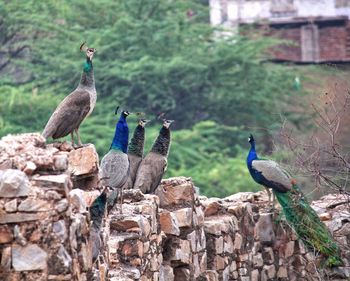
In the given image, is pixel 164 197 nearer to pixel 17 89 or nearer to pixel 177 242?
pixel 177 242

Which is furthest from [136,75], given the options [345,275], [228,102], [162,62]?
[345,275]

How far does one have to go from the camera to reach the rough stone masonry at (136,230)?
6840 millimetres

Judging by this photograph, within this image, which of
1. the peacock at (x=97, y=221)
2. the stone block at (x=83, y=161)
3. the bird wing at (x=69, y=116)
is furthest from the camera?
the bird wing at (x=69, y=116)

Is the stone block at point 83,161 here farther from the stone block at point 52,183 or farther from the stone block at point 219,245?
the stone block at point 219,245

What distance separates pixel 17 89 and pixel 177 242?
Result: 16690mm

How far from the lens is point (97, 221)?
7938mm

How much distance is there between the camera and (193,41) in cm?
3278

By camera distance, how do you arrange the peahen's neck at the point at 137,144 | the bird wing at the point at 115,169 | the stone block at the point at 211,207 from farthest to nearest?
1. the stone block at the point at 211,207
2. the peahen's neck at the point at 137,144
3. the bird wing at the point at 115,169

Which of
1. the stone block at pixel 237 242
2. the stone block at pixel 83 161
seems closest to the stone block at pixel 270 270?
the stone block at pixel 237 242

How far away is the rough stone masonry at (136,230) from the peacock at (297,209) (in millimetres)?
148

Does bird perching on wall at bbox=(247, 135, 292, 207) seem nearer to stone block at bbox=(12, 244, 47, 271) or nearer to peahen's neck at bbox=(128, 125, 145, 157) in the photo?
peahen's neck at bbox=(128, 125, 145, 157)

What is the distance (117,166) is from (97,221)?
208 centimetres

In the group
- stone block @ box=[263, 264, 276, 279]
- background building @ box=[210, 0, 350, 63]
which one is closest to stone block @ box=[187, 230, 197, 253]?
stone block @ box=[263, 264, 276, 279]

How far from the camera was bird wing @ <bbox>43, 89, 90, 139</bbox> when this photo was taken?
967 centimetres
